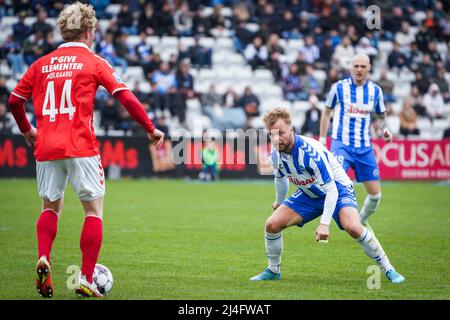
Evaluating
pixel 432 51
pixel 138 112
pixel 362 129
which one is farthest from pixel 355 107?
pixel 432 51

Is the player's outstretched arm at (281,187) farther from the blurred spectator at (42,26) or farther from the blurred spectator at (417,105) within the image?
the blurred spectator at (417,105)

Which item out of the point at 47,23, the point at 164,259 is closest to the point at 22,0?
the point at 47,23

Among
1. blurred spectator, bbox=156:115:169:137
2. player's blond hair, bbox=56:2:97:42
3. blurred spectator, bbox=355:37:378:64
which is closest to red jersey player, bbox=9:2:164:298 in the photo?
player's blond hair, bbox=56:2:97:42

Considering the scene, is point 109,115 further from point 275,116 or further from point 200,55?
point 275,116

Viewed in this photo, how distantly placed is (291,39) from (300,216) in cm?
2162

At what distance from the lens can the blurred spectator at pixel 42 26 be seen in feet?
83.3

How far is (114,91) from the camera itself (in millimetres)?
6883

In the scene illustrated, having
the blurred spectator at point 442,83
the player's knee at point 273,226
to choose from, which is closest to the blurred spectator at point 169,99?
the blurred spectator at point 442,83

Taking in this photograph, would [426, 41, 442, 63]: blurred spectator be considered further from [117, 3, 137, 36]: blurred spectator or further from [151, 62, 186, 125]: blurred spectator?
[117, 3, 137, 36]: blurred spectator

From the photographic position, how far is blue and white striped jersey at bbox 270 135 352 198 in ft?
25.5

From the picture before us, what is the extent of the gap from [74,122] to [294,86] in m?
20.7

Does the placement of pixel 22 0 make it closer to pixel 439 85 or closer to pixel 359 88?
pixel 439 85

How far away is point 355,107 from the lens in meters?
12.1

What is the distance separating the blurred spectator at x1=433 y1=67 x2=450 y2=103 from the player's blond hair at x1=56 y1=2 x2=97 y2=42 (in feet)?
76.0
